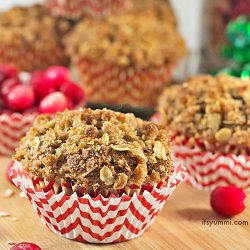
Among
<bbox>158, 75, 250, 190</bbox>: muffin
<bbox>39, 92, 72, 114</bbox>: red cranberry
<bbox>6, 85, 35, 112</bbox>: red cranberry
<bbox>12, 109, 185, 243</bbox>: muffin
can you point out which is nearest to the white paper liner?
<bbox>158, 75, 250, 190</bbox>: muffin

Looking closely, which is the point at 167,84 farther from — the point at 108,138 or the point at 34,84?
the point at 108,138

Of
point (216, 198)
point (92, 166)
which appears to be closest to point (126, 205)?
point (92, 166)

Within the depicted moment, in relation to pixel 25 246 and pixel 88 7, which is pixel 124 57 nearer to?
pixel 88 7

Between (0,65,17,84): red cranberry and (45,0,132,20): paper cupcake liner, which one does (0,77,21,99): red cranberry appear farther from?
(45,0,132,20): paper cupcake liner

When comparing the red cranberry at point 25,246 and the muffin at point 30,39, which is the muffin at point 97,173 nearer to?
the red cranberry at point 25,246

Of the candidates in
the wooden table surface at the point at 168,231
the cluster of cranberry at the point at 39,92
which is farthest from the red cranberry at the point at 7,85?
the wooden table surface at the point at 168,231
